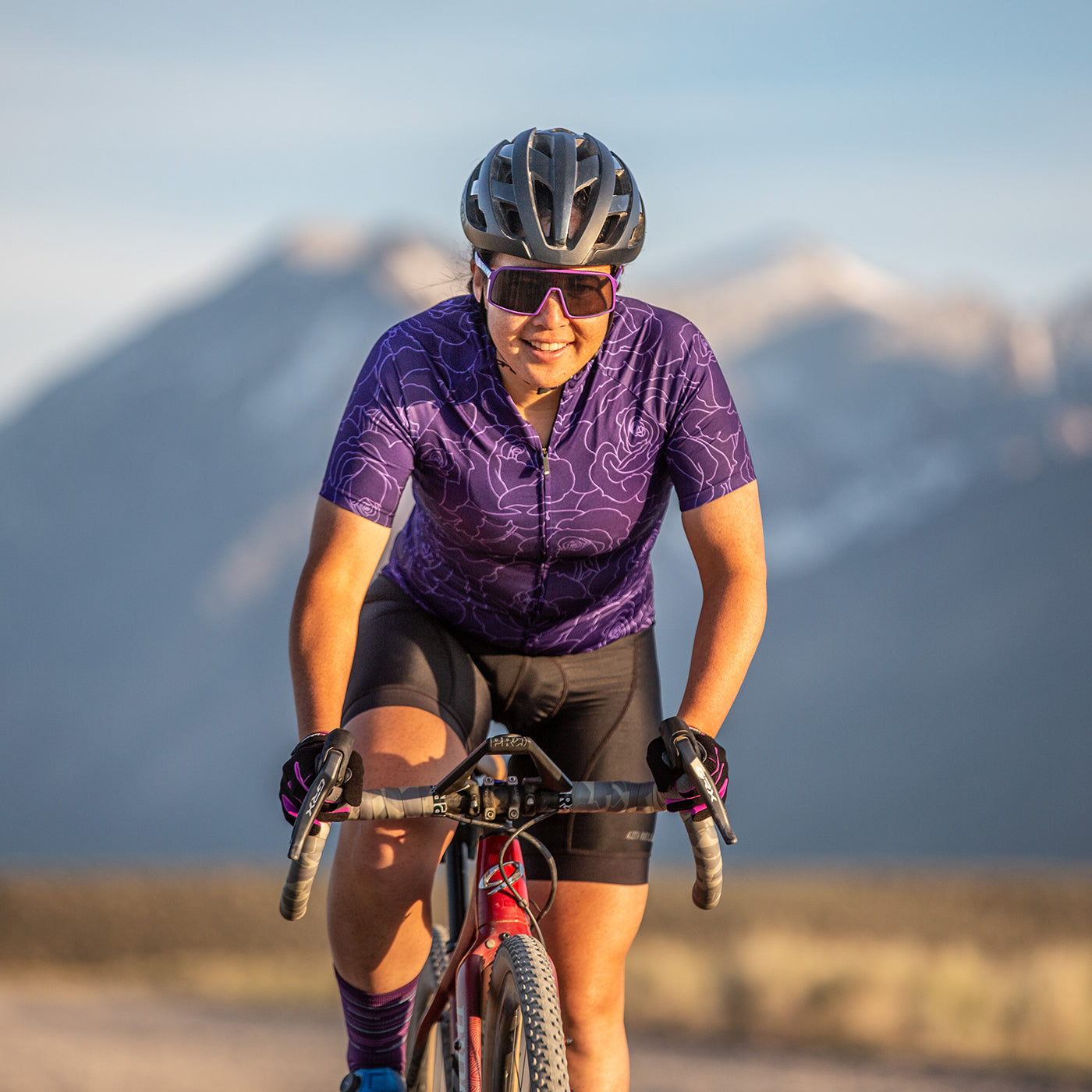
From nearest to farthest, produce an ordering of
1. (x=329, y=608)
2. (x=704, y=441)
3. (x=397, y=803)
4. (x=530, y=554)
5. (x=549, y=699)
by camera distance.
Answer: (x=397, y=803)
(x=329, y=608)
(x=704, y=441)
(x=530, y=554)
(x=549, y=699)

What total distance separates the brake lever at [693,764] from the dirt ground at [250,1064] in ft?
17.9

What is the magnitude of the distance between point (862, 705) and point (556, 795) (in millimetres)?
88567

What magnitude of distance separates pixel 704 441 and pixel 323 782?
123cm

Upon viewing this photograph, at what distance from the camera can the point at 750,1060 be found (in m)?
9.11

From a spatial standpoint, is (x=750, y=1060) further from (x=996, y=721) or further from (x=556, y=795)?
(x=996, y=721)

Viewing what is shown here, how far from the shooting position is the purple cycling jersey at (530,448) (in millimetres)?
3379

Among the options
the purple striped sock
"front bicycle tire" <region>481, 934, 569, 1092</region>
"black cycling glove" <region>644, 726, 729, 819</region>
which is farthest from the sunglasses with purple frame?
the purple striped sock

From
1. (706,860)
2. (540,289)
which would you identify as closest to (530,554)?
(540,289)

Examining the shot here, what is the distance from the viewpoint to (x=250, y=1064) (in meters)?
8.71

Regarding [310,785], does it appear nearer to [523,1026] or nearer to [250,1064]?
[523,1026]

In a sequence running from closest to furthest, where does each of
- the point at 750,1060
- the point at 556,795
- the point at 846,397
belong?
the point at 556,795 < the point at 750,1060 < the point at 846,397

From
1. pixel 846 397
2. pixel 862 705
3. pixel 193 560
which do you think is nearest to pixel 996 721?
pixel 862 705

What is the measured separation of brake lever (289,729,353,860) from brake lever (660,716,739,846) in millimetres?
612

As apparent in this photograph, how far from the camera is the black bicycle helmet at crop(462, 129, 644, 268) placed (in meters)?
3.29
